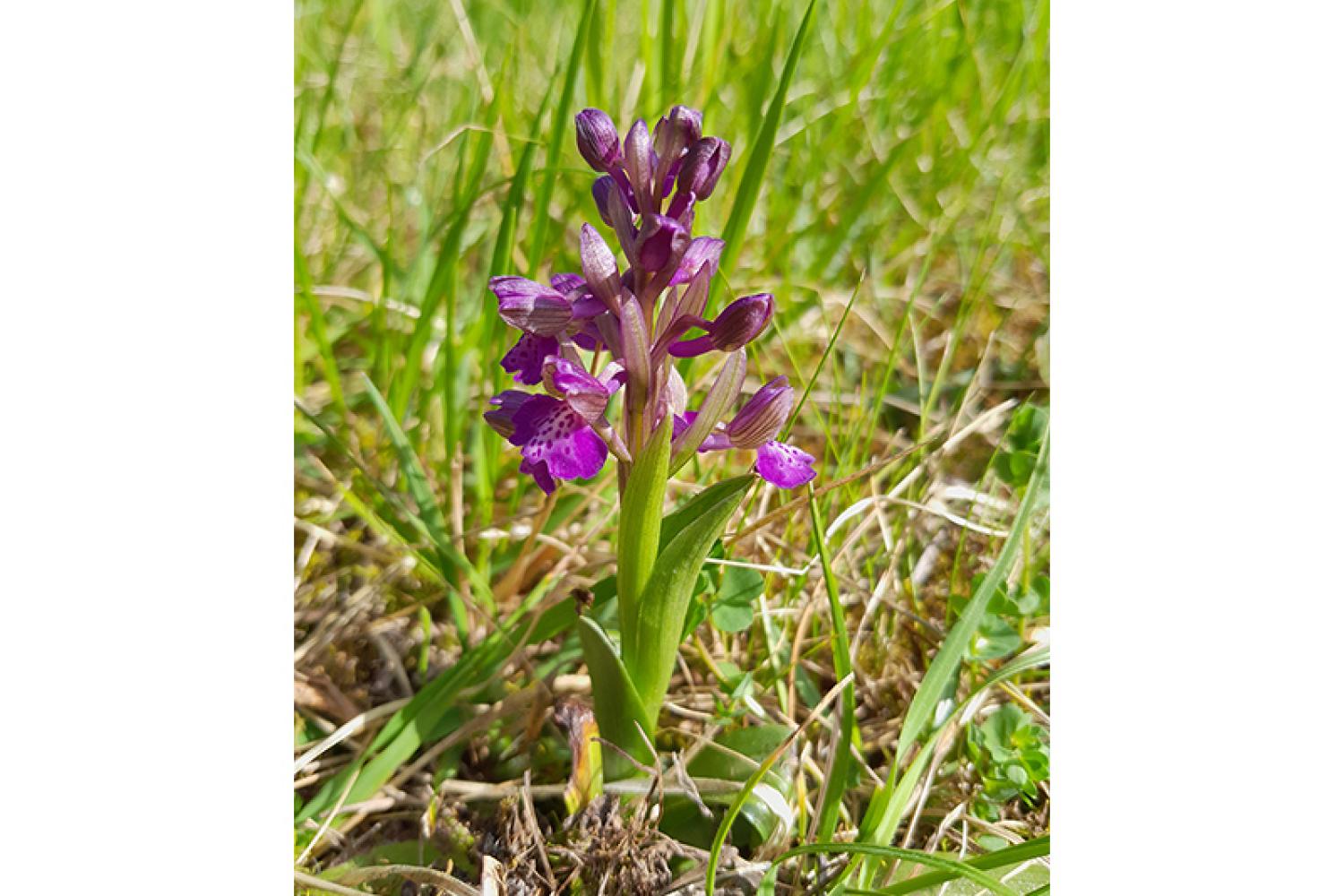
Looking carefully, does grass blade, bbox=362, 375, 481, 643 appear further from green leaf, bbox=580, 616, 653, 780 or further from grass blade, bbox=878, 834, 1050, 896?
grass blade, bbox=878, 834, 1050, 896

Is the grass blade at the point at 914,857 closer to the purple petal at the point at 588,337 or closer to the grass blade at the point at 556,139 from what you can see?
the purple petal at the point at 588,337

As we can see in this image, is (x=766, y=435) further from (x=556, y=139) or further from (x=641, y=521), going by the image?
(x=556, y=139)

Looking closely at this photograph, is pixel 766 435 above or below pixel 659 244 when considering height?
below

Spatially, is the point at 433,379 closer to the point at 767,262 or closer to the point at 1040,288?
the point at 767,262

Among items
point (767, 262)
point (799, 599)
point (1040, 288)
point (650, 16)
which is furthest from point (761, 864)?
point (650, 16)

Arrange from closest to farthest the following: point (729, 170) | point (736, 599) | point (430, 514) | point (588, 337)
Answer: point (588, 337) → point (736, 599) → point (430, 514) → point (729, 170)

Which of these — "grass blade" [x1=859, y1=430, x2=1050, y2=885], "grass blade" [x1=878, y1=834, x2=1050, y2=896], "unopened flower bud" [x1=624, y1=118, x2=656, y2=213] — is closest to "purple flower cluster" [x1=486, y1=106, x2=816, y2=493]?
"unopened flower bud" [x1=624, y1=118, x2=656, y2=213]

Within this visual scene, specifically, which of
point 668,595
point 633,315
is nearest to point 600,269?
point 633,315
